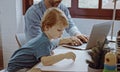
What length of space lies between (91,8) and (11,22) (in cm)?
110

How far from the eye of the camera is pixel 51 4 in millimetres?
2318

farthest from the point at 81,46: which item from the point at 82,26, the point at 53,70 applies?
the point at 82,26

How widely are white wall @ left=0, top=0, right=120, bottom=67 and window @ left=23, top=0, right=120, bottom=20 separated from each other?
9cm

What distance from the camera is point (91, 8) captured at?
3104 mm

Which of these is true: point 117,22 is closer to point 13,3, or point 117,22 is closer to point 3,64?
point 13,3

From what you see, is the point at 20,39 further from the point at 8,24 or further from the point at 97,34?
the point at 97,34

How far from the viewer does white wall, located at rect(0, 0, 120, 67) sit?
10.0 feet

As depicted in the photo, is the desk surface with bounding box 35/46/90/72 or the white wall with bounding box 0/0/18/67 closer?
the desk surface with bounding box 35/46/90/72

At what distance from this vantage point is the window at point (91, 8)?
3057mm

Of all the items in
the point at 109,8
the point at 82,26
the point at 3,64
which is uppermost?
the point at 109,8

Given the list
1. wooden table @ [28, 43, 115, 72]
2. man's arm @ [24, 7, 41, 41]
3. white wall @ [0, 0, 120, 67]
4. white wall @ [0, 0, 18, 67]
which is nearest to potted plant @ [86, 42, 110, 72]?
wooden table @ [28, 43, 115, 72]

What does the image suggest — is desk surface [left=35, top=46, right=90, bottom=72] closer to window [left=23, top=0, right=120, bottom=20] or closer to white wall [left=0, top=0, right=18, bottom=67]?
window [left=23, top=0, right=120, bottom=20]

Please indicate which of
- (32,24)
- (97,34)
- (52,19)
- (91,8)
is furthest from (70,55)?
(91,8)

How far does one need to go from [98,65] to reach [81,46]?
0.77 meters
